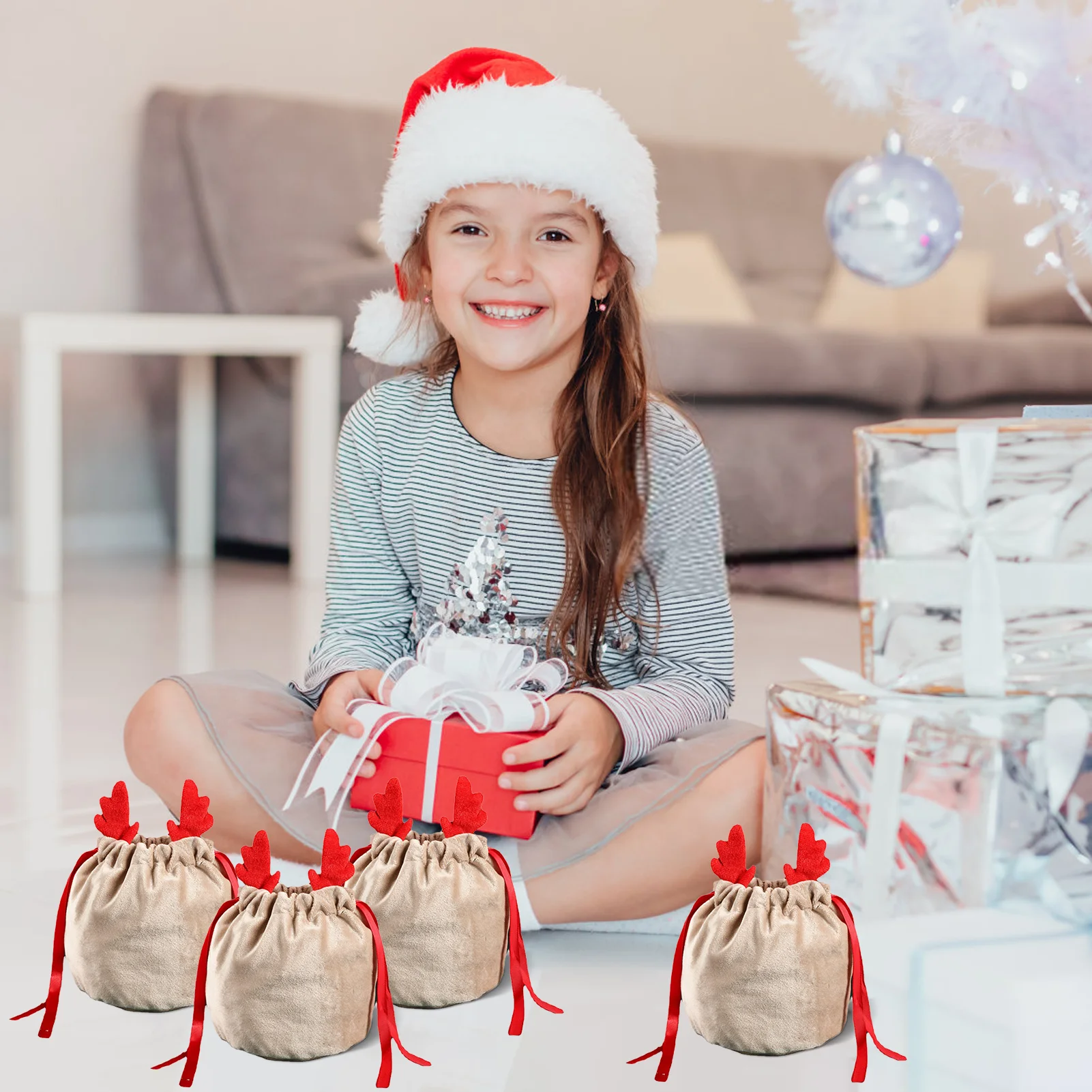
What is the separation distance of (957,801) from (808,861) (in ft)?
0.42

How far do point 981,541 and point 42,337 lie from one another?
1.80m

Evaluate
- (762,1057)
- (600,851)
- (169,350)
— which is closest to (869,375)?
(169,350)

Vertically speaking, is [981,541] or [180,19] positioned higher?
[180,19]

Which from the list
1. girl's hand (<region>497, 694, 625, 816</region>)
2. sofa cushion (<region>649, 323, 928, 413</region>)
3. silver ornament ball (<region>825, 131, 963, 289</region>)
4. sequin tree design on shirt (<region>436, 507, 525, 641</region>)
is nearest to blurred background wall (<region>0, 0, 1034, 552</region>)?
sofa cushion (<region>649, 323, 928, 413</region>)

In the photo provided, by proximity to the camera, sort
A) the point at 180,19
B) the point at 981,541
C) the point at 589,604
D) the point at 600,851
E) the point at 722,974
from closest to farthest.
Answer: the point at 722,974, the point at 981,541, the point at 600,851, the point at 589,604, the point at 180,19

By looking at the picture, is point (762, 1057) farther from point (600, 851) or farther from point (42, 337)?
point (42, 337)

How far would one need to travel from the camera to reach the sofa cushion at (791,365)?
8.02 ft

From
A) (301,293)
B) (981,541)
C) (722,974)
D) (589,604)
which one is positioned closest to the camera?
(722,974)

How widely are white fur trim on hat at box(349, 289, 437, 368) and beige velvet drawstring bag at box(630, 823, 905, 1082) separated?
611mm

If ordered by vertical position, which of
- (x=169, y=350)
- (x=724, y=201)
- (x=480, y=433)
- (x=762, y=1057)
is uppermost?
(x=724, y=201)

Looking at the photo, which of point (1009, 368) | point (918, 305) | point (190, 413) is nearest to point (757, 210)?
point (918, 305)

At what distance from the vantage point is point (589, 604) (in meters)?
1.04

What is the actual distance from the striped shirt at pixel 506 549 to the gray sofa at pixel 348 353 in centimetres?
134

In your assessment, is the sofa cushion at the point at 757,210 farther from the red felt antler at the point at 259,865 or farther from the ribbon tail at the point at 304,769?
the red felt antler at the point at 259,865
